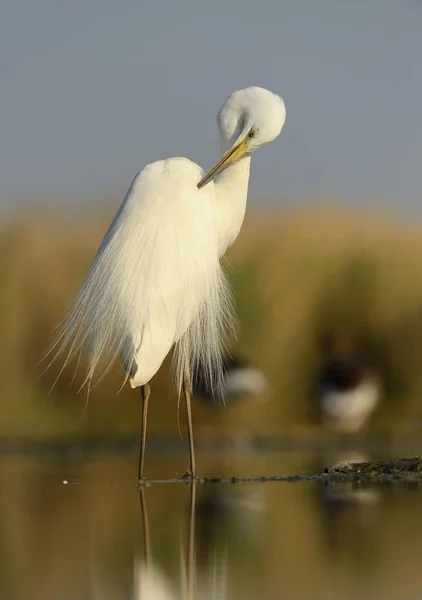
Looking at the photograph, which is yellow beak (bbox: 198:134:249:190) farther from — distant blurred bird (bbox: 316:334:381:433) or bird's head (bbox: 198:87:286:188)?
distant blurred bird (bbox: 316:334:381:433)

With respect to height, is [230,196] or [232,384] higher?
[230,196]

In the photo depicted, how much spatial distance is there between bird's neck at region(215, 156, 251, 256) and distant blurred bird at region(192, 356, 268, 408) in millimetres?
1865

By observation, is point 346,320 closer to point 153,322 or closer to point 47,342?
point 47,342

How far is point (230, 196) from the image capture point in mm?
6422

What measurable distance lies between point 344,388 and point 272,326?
2.12 ft

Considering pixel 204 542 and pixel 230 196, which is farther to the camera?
pixel 230 196

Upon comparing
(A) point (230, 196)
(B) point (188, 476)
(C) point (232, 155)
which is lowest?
(B) point (188, 476)

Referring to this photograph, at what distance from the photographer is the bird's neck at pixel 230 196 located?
6.39 metres

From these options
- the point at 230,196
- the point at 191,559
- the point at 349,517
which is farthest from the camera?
the point at 230,196

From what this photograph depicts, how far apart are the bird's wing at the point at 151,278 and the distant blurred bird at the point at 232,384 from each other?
2.20 metres

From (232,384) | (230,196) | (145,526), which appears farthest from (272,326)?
(145,526)

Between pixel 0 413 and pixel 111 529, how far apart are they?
4.58m

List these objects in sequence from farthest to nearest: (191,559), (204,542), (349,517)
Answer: (349,517) → (204,542) → (191,559)

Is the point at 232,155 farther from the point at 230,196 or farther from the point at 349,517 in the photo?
the point at 349,517
